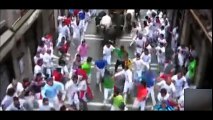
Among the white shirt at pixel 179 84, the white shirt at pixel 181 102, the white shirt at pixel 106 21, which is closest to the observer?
the white shirt at pixel 181 102

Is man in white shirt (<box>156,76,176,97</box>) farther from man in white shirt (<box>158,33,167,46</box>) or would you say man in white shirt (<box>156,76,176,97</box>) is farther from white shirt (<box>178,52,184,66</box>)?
man in white shirt (<box>158,33,167,46</box>)

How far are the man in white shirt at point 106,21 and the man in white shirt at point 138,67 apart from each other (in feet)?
2.13

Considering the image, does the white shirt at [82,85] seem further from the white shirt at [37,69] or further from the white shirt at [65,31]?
the white shirt at [65,31]

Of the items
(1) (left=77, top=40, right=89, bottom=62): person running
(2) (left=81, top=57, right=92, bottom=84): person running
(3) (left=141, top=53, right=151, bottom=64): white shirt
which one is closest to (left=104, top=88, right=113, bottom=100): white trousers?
(2) (left=81, top=57, right=92, bottom=84): person running

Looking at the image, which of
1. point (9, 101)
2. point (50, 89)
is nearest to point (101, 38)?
point (50, 89)

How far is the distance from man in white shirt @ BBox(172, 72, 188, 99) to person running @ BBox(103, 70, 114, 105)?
0.95 meters

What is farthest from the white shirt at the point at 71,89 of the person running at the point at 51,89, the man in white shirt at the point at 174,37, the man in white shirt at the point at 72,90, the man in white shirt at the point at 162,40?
the man in white shirt at the point at 174,37

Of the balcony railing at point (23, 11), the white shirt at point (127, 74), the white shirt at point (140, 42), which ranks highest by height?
the balcony railing at point (23, 11)

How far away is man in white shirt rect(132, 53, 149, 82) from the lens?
8.87m

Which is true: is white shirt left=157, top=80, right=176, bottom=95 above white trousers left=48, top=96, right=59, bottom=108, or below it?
above

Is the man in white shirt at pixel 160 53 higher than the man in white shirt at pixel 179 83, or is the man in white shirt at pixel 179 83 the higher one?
the man in white shirt at pixel 160 53

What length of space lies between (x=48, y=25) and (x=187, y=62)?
2.18 metres

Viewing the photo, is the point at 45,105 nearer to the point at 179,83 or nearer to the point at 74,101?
the point at 74,101

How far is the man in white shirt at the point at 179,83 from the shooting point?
852 cm
